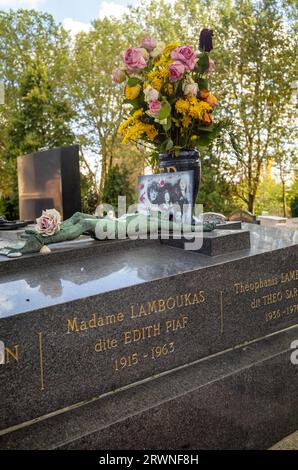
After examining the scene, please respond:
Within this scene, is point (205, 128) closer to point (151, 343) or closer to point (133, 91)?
point (133, 91)

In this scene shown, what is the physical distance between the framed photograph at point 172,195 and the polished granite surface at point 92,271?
0.35 metres

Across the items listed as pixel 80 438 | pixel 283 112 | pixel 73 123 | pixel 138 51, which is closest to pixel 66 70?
pixel 73 123

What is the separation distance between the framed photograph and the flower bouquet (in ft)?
0.77

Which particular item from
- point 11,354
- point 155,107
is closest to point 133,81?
point 155,107

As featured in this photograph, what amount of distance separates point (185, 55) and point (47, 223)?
1.59 meters

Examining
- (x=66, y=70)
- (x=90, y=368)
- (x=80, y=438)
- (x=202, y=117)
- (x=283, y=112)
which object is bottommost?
(x=80, y=438)

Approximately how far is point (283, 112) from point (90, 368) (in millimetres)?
13200

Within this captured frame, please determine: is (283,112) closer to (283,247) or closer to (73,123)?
(73,123)

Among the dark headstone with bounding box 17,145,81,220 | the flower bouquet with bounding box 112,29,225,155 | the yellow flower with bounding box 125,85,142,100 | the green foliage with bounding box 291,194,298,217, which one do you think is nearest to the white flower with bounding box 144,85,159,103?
the flower bouquet with bounding box 112,29,225,155

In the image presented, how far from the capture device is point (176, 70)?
3107 millimetres

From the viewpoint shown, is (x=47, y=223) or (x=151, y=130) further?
(x=151, y=130)

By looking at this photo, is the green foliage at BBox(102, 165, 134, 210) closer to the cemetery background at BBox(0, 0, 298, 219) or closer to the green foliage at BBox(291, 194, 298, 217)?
the cemetery background at BBox(0, 0, 298, 219)

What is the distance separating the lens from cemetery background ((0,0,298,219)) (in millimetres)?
13297

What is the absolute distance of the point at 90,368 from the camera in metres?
2.15
